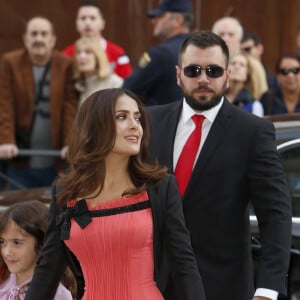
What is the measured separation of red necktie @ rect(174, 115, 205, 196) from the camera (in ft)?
15.8

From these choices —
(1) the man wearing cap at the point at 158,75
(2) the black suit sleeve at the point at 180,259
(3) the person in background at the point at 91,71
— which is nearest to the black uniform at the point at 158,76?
(1) the man wearing cap at the point at 158,75

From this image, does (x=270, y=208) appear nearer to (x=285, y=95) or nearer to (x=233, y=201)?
(x=233, y=201)

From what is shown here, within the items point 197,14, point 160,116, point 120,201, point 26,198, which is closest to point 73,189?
point 120,201

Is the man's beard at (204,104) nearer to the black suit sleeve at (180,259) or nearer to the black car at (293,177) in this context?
the black suit sleeve at (180,259)

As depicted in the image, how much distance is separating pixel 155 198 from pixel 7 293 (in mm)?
1193

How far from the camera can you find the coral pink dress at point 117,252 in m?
4.04

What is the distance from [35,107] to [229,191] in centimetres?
477

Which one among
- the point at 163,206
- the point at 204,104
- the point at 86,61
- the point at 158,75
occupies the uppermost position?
the point at 204,104

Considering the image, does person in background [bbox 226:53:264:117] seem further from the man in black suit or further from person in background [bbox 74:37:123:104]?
the man in black suit

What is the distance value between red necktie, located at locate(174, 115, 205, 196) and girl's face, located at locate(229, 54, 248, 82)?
444 centimetres

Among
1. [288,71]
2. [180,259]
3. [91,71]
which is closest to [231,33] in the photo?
[288,71]

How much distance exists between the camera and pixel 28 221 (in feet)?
16.6

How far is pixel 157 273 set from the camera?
4168mm

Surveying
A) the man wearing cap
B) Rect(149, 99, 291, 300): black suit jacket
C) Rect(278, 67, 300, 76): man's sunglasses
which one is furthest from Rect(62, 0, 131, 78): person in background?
Rect(149, 99, 291, 300): black suit jacket
